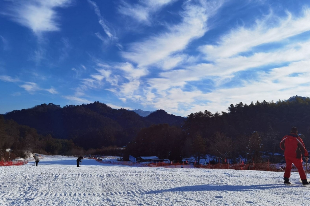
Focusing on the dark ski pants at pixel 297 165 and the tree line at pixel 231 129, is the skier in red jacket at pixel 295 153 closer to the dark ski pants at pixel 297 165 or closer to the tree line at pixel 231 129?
the dark ski pants at pixel 297 165

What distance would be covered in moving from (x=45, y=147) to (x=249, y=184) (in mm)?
124781

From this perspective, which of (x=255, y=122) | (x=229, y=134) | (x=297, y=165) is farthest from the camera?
(x=255, y=122)

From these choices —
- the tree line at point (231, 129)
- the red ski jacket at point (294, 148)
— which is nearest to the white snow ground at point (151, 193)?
the red ski jacket at point (294, 148)

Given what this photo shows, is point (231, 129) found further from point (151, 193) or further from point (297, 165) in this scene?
point (151, 193)

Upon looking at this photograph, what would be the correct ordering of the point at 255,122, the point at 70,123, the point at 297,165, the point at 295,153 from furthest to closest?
1. the point at 70,123
2. the point at 255,122
3. the point at 295,153
4. the point at 297,165

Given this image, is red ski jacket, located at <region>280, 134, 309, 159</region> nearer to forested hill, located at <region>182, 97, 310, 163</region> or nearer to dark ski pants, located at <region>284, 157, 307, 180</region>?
dark ski pants, located at <region>284, 157, 307, 180</region>

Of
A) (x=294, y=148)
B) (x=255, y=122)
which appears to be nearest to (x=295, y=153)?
(x=294, y=148)

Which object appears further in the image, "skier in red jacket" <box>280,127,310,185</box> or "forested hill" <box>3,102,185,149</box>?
"forested hill" <box>3,102,185,149</box>

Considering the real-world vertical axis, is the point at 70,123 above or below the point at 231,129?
above

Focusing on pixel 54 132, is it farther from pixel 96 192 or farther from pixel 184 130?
pixel 96 192

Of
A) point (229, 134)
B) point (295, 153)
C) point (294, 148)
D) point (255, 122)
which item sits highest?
point (255, 122)

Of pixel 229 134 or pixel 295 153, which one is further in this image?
pixel 229 134

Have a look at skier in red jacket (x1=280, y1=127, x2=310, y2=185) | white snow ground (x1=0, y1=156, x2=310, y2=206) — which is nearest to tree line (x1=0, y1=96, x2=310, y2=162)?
skier in red jacket (x1=280, y1=127, x2=310, y2=185)

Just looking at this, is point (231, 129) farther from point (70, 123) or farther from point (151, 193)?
point (70, 123)
